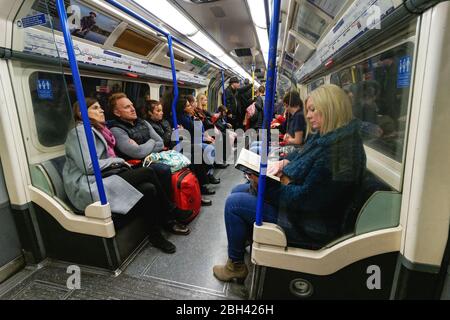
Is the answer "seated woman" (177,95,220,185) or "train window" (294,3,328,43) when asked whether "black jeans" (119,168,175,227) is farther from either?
"train window" (294,3,328,43)

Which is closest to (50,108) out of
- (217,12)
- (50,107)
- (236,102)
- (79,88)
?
(50,107)

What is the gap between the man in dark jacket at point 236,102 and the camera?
6909 mm

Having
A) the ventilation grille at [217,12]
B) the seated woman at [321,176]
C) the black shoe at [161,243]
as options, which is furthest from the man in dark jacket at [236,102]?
the seated woman at [321,176]

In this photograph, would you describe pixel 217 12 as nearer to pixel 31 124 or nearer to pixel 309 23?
pixel 309 23

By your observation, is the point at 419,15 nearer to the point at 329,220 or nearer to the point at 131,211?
the point at 329,220

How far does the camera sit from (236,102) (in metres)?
6.98

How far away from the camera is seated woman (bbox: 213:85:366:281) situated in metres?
1.36

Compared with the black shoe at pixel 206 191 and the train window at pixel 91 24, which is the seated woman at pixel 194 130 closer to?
the black shoe at pixel 206 191

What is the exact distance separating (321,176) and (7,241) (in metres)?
2.62

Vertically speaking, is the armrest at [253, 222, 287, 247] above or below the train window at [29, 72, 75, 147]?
below

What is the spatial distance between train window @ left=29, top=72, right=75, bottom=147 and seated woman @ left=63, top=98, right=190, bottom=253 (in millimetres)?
Result: 136

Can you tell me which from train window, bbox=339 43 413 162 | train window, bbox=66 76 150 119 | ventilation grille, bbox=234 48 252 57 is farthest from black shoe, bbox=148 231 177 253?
ventilation grille, bbox=234 48 252 57

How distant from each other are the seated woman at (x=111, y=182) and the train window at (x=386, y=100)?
6.20 ft
